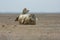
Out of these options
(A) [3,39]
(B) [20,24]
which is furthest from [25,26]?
(A) [3,39]

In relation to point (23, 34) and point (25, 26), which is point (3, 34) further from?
point (25, 26)

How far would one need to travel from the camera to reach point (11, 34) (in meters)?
0.78

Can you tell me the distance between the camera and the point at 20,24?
100 cm

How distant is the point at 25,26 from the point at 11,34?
186 mm
